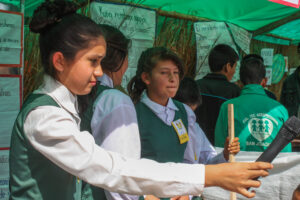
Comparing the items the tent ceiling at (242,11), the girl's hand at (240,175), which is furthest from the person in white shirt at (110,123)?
the tent ceiling at (242,11)

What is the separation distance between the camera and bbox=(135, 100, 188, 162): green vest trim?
1.71 m

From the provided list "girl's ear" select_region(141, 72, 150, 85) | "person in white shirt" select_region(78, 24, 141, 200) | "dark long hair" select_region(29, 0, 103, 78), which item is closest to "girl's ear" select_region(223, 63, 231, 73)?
"girl's ear" select_region(141, 72, 150, 85)

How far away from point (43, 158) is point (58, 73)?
29 centimetres

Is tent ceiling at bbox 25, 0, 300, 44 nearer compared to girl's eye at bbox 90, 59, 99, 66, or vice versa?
girl's eye at bbox 90, 59, 99, 66

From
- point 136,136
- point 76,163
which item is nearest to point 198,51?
point 136,136

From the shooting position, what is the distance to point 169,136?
1784 mm

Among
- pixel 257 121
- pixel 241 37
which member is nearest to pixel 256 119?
pixel 257 121

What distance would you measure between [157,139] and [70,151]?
843 millimetres

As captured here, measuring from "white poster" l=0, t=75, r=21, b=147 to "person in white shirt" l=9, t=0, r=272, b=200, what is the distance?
933 millimetres

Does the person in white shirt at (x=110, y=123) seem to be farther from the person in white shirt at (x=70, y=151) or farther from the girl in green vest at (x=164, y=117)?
the girl in green vest at (x=164, y=117)

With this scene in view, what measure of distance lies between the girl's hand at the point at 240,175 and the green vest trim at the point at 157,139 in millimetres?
818

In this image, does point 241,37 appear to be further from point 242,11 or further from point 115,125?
point 115,125

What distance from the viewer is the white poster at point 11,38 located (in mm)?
1978

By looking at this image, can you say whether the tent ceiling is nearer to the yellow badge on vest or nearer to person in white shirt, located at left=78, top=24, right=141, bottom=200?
the yellow badge on vest
